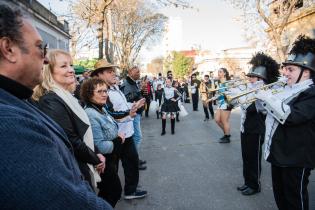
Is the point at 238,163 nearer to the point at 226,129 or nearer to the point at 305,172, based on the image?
the point at 226,129

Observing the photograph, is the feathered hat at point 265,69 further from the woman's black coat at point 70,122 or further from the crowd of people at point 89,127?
the woman's black coat at point 70,122

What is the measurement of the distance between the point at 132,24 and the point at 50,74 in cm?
2963

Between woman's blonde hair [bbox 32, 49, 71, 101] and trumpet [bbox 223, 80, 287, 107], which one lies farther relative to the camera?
trumpet [bbox 223, 80, 287, 107]

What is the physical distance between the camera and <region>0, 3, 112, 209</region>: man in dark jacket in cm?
90

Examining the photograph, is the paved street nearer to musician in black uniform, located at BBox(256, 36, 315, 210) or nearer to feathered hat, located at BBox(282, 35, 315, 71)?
musician in black uniform, located at BBox(256, 36, 315, 210)

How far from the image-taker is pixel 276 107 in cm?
300

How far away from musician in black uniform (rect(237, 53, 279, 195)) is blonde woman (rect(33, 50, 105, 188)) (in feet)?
8.30

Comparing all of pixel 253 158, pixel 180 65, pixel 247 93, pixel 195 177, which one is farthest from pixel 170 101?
pixel 180 65

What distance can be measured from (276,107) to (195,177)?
2.77 m

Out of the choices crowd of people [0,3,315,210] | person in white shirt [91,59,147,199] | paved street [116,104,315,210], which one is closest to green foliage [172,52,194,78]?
paved street [116,104,315,210]

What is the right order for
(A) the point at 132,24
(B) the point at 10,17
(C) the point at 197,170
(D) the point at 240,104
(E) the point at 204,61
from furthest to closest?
(E) the point at 204,61, (A) the point at 132,24, (C) the point at 197,170, (D) the point at 240,104, (B) the point at 10,17

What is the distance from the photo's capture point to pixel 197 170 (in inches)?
229

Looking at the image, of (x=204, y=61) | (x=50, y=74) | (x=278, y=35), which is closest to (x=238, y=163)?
(x=50, y=74)

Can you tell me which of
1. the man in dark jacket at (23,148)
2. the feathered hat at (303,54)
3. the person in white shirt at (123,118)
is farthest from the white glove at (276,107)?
the man in dark jacket at (23,148)
